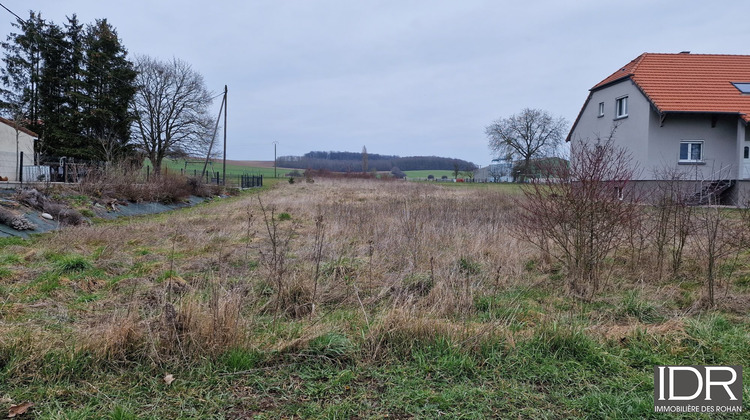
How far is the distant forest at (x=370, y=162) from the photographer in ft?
278

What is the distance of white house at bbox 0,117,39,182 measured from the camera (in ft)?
79.2

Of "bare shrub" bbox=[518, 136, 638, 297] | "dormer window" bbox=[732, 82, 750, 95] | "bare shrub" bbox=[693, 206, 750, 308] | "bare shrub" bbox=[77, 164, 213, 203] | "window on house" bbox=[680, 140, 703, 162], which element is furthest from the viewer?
"dormer window" bbox=[732, 82, 750, 95]

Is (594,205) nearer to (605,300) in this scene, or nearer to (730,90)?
(605,300)

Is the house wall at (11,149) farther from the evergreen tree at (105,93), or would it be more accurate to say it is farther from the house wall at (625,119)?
the house wall at (625,119)

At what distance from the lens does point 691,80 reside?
806 inches

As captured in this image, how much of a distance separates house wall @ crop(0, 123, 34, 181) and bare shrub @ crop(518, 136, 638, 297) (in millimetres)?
29038

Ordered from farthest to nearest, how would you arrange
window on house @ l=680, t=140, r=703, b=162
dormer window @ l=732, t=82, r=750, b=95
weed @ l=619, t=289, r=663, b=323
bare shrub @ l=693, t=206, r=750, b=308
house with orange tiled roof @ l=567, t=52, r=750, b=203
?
dormer window @ l=732, t=82, r=750, b=95 < window on house @ l=680, t=140, r=703, b=162 < house with orange tiled roof @ l=567, t=52, r=750, b=203 < bare shrub @ l=693, t=206, r=750, b=308 < weed @ l=619, t=289, r=663, b=323

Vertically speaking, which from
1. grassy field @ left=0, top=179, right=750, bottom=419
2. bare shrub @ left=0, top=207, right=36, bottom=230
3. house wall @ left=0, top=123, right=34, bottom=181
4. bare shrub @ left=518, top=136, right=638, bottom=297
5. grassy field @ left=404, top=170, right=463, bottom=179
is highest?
grassy field @ left=404, top=170, right=463, bottom=179

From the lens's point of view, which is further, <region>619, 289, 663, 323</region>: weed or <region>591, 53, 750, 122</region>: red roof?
<region>591, 53, 750, 122</region>: red roof

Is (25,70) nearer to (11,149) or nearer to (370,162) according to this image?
(11,149)

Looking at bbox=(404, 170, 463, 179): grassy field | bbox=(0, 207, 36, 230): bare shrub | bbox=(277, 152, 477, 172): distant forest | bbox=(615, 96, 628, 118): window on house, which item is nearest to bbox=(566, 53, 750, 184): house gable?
bbox=(615, 96, 628, 118): window on house

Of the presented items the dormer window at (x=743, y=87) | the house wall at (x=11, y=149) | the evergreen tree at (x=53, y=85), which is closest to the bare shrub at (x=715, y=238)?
the dormer window at (x=743, y=87)

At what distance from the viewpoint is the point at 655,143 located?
64.2 feet

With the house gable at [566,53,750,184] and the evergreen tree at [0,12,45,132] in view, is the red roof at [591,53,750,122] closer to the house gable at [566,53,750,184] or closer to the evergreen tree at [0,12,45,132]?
the house gable at [566,53,750,184]
